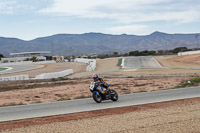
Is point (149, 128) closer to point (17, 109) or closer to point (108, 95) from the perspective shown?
point (108, 95)

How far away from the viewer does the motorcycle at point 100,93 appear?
571 inches

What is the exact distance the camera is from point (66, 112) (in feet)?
41.4

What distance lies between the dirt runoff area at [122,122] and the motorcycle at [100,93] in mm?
1923

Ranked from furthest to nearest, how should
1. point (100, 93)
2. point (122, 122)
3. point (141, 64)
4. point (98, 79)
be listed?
1. point (141, 64)
2. point (100, 93)
3. point (98, 79)
4. point (122, 122)

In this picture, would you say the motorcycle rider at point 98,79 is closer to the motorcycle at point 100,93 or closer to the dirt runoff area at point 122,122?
the motorcycle at point 100,93

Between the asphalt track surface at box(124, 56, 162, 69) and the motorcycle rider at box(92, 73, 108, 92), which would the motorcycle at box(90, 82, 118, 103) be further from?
the asphalt track surface at box(124, 56, 162, 69)

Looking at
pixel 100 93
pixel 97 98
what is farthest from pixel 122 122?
pixel 100 93

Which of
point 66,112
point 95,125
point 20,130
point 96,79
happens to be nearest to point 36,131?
point 20,130

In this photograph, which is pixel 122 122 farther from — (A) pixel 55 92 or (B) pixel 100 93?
(A) pixel 55 92

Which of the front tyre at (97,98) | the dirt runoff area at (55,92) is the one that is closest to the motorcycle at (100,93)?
the front tyre at (97,98)

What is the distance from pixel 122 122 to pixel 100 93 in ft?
15.9

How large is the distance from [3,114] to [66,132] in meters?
4.77

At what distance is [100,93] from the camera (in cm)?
1495

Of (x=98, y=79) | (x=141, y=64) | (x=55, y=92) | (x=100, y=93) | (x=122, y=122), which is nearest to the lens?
(x=122, y=122)
